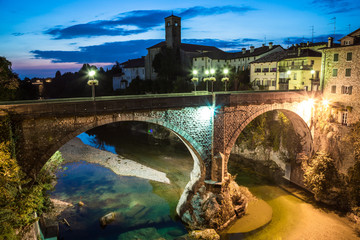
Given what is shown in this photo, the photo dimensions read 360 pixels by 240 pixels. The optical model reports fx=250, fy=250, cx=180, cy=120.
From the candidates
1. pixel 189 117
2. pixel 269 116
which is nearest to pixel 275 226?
pixel 189 117

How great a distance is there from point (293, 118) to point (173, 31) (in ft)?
137

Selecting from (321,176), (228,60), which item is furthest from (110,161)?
(228,60)

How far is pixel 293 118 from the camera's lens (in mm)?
24938

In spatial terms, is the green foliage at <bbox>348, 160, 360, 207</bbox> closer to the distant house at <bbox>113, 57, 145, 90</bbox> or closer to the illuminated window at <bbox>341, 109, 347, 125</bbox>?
the illuminated window at <bbox>341, 109, 347, 125</bbox>

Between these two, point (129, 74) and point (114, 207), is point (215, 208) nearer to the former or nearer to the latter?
point (114, 207)

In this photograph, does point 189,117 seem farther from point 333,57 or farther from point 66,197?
point 333,57

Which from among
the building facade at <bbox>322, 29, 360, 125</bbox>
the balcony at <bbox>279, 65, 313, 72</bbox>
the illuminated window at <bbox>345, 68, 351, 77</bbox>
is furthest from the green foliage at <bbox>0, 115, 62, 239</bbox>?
the balcony at <bbox>279, 65, 313, 72</bbox>

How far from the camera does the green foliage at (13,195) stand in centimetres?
1047

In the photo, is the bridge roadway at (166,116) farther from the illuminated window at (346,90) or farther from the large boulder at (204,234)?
the large boulder at (204,234)

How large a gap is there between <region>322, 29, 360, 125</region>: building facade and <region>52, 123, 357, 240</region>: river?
8.27 metres

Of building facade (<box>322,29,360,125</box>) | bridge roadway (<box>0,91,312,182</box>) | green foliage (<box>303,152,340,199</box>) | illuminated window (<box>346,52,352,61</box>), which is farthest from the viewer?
illuminated window (<box>346,52,352,61</box>)

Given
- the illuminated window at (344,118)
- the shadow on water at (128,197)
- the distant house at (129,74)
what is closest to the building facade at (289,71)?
the illuminated window at (344,118)

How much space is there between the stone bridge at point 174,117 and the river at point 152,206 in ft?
12.4

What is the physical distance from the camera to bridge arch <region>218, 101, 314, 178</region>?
19.4 metres
